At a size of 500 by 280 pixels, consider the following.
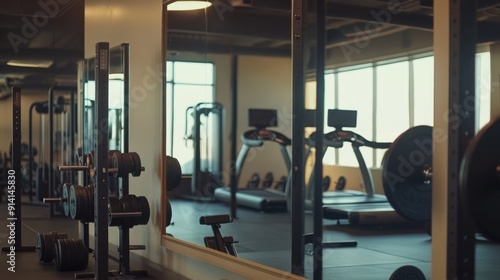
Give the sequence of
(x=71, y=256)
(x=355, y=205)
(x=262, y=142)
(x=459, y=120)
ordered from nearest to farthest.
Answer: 1. (x=459, y=120)
2. (x=71, y=256)
3. (x=355, y=205)
4. (x=262, y=142)

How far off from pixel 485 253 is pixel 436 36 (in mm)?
3909

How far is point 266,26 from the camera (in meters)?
9.38

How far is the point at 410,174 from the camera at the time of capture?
3.05 metres

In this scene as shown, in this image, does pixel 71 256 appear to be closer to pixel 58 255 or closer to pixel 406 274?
pixel 58 255

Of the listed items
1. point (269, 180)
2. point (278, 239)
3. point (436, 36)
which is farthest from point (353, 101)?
point (436, 36)

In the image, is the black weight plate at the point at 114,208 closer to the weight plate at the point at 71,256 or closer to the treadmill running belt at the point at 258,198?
the weight plate at the point at 71,256

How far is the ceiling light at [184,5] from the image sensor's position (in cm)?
492

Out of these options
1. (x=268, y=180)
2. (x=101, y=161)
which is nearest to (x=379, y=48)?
(x=268, y=180)

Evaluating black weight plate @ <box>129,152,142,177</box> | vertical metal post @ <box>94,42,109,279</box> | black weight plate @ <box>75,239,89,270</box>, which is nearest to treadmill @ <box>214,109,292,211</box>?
black weight plate @ <box>75,239,89,270</box>

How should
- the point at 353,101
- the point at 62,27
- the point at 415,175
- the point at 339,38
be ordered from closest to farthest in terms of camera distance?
the point at 415,175 → the point at 62,27 → the point at 339,38 → the point at 353,101

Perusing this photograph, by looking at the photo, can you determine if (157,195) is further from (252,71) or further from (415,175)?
(252,71)

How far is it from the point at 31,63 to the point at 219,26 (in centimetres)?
271

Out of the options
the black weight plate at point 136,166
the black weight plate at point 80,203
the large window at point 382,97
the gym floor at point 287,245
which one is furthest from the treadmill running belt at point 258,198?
the black weight plate at point 80,203

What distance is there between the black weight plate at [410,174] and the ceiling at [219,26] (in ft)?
11.1
